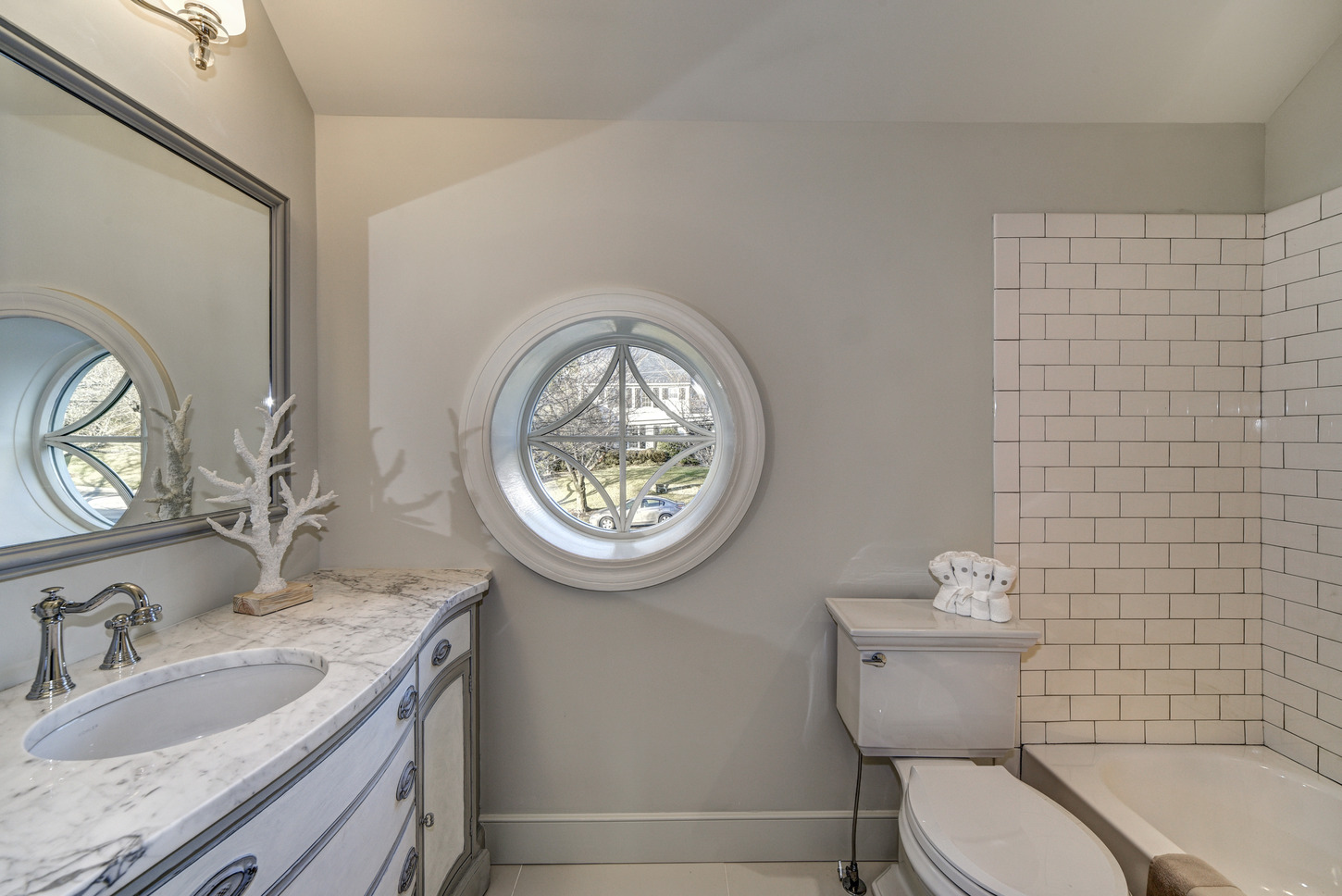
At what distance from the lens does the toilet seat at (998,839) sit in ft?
3.85

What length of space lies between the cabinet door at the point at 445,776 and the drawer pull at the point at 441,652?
0.16ft

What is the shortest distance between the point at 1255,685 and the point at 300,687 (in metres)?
2.77

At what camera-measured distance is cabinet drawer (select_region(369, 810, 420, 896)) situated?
1.17 m

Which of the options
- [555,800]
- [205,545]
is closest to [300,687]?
[205,545]

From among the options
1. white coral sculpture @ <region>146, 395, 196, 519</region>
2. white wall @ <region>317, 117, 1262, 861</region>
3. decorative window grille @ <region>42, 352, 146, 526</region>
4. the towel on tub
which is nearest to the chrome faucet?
decorative window grille @ <region>42, 352, 146, 526</region>

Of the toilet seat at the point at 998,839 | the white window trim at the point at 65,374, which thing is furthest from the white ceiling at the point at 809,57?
the toilet seat at the point at 998,839

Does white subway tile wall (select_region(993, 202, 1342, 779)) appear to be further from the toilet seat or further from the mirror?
the mirror

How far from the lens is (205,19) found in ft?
4.27

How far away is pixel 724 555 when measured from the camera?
1906 millimetres

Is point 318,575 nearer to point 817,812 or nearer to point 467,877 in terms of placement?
point 467,877

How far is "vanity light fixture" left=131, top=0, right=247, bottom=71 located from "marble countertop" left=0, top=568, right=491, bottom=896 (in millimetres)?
1267

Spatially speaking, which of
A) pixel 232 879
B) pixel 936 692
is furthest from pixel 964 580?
pixel 232 879

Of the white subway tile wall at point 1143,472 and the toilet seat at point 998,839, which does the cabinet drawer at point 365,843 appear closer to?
the toilet seat at point 998,839

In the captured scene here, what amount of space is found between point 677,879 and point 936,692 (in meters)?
1.00
